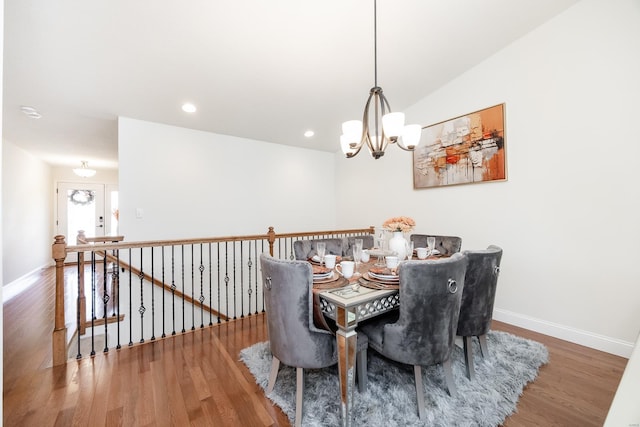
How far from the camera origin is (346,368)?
1539mm

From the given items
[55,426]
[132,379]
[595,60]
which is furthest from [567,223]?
[55,426]

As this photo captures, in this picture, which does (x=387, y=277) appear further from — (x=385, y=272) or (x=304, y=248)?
(x=304, y=248)

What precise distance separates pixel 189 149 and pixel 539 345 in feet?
14.9

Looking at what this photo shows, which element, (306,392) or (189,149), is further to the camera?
(189,149)

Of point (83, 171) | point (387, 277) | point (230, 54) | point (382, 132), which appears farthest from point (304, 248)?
point (83, 171)

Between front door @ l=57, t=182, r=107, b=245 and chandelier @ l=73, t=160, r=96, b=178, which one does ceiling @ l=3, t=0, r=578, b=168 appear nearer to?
chandelier @ l=73, t=160, r=96, b=178

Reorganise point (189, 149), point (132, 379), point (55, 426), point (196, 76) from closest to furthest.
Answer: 1. point (55, 426)
2. point (132, 379)
3. point (196, 76)
4. point (189, 149)

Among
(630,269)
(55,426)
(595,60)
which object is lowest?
(55,426)

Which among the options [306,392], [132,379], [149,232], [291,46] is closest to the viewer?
[306,392]

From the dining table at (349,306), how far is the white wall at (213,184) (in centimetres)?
274

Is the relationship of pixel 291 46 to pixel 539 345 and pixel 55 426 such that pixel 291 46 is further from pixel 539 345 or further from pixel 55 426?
pixel 539 345

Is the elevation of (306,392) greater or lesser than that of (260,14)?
lesser

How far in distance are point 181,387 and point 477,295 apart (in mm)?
2207

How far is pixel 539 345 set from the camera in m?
2.48
